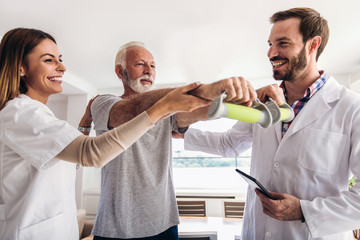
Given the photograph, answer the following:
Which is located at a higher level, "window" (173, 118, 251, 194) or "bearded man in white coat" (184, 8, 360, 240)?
"bearded man in white coat" (184, 8, 360, 240)

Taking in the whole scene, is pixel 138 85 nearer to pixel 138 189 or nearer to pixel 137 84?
pixel 137 84

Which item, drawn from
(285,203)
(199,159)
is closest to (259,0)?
(285,203)

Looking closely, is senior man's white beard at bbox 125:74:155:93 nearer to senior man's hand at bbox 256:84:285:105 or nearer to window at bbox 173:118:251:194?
senior man's hand at bbox 256:84:285:105

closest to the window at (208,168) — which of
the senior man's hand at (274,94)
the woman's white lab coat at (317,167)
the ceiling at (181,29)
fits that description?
the ceiling at (181,29)

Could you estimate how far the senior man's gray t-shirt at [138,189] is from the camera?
3.75 feet

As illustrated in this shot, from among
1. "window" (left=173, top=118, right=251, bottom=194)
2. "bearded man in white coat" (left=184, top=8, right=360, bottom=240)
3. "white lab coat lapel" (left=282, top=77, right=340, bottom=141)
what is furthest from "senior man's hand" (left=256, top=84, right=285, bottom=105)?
"window" (left=173, top=118, right=251, bottom=194)

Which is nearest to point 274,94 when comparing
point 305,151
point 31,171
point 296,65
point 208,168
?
point 305,151

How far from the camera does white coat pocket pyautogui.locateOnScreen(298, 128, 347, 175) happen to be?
105 centimetres

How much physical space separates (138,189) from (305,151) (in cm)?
80

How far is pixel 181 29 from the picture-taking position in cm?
328

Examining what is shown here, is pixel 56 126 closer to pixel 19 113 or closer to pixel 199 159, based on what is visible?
pixel 19 113

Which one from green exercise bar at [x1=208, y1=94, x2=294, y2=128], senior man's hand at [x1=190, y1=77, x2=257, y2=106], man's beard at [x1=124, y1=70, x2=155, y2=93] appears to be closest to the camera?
green exercise bar at [x1=208, y1=94, x2=294, y2=128]

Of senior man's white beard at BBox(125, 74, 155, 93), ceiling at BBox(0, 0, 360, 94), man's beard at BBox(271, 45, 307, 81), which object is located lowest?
senior man's white beard at BBox(125, 74, 155, 93)

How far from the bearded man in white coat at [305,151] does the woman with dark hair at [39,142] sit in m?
0.50
